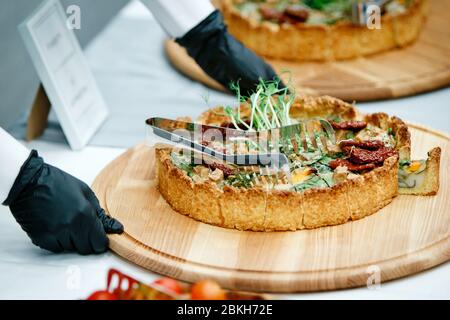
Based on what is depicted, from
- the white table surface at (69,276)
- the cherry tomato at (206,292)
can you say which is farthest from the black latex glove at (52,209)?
the cherry tomato at (206,292)

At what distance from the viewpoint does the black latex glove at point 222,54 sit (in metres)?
3.05

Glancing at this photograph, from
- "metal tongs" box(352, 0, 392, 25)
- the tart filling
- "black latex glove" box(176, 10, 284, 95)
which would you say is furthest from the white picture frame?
"metal tongs" box(352, 0, 392, 25)

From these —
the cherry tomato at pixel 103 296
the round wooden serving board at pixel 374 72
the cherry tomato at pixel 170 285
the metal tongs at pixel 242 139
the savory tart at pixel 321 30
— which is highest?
the metal tongs at pixel 242 139

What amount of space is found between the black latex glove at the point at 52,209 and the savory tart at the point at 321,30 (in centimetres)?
150

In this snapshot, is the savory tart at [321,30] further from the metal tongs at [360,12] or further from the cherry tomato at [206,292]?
the cherry tomato at [206,292]

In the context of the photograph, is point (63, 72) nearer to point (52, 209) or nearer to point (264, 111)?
point (264, 111)

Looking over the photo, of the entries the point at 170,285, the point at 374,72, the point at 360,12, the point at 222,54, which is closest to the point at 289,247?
the point at 170,285

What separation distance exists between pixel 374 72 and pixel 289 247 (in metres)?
1.40

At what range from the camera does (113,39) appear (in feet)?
13.2

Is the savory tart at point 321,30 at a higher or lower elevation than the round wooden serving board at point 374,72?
higher

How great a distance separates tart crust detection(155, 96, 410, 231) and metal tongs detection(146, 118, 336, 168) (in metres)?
0.11

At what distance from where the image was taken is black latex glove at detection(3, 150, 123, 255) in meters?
2.28

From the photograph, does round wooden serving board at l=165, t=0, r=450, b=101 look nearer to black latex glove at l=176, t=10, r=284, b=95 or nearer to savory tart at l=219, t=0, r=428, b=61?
savory tart at l=219, t=0, r=428, b=61

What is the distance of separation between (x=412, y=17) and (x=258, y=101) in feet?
3.90
